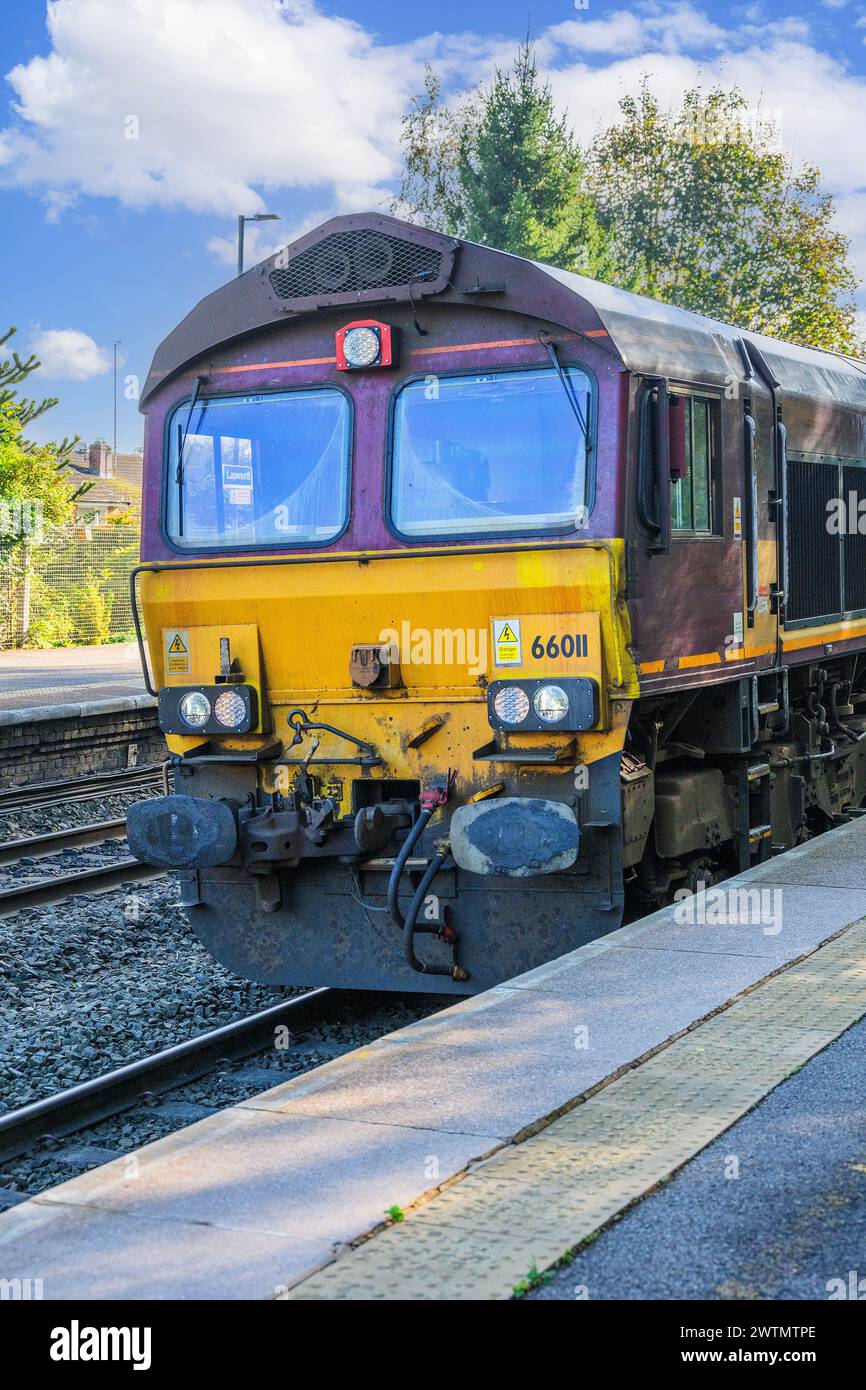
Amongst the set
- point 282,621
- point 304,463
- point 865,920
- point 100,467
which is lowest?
point 865,920

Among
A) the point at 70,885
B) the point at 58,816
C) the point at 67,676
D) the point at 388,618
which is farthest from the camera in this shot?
the point at 67,676

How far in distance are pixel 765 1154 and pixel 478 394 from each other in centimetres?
399

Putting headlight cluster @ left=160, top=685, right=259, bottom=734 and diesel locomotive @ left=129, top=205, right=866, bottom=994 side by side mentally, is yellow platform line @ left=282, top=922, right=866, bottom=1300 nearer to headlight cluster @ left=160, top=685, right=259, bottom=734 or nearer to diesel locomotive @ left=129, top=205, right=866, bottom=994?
diesel locomotive @ left=129, top=205, right=866, bottom=994

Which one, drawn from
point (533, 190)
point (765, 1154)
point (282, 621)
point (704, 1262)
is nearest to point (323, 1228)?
point (704, 1262)

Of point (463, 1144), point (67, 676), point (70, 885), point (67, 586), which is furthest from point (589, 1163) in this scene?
point (67, 586)

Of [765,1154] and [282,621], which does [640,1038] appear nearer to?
[765,1154]

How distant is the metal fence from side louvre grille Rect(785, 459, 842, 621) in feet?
73.8

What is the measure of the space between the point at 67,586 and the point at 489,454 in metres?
26.2

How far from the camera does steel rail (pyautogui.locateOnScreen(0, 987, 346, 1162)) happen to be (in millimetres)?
6133

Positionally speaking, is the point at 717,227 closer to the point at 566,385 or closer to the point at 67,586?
the point at 67,586

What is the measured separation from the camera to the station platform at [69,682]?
17.4 m

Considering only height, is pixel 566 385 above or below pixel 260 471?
above

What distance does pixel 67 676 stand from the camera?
2408 centimetres
